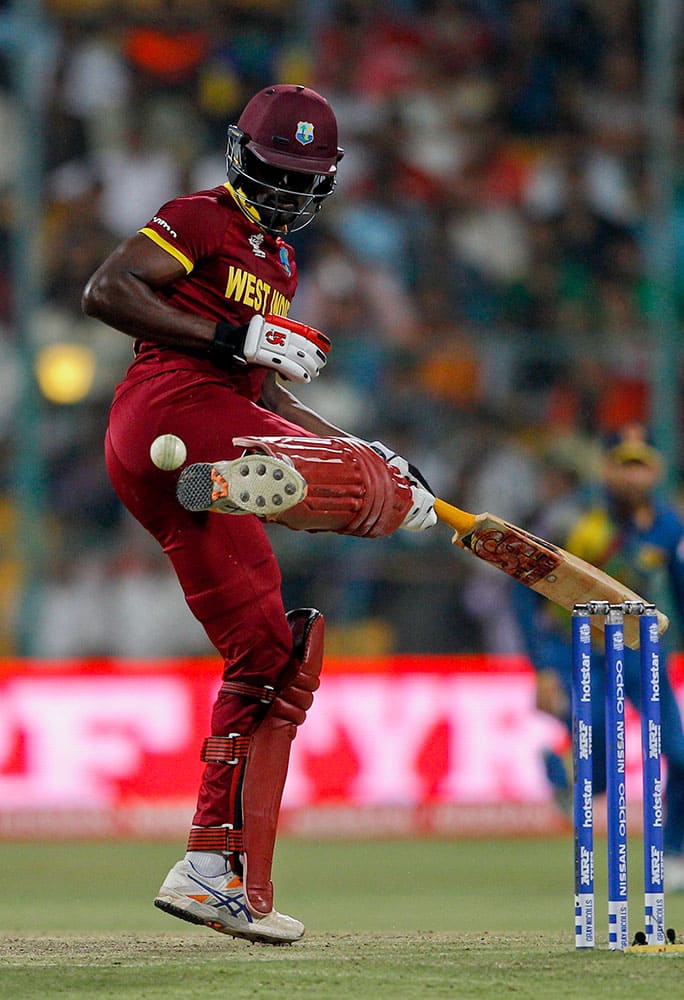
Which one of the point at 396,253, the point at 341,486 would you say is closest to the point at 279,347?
the point at 341,486

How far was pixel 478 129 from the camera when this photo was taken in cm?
1207

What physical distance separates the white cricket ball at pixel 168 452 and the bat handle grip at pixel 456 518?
2.60 feet

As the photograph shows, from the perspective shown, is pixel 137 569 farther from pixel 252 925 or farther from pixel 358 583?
pixel 252 925

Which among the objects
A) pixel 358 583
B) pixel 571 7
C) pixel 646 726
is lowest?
pixel 646 726

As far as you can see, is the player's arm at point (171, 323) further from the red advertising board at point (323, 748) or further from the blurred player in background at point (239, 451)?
the red advertising board at point (323, 748)

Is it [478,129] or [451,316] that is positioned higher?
[478,129]

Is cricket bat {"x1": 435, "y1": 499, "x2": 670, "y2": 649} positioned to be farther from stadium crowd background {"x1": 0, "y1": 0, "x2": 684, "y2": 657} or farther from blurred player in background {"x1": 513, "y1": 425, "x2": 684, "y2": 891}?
stadium crowd background {"x1": 0, "y1": 0, "x2": 684, "y2": 657}

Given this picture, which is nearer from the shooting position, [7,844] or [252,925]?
[252,925]

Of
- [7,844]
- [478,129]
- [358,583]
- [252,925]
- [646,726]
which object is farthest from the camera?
[478,129]

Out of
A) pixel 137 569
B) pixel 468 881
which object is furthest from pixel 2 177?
pixel 468 881

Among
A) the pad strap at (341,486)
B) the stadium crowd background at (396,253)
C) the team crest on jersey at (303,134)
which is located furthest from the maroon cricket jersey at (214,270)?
the stadium crowd background at (396,253)

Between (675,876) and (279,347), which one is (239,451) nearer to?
(279,347)

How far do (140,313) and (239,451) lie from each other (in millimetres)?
443

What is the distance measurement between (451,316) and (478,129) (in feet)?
5.40
